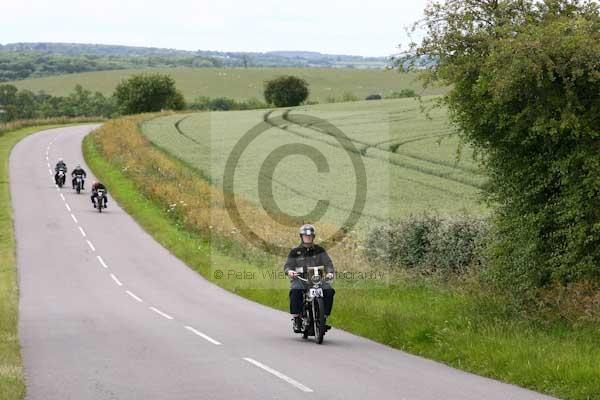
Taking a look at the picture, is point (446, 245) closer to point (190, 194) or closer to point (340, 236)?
point (340, 236)

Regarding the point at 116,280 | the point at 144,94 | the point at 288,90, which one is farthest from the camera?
the point at 288,90

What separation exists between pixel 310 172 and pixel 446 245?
28.8m

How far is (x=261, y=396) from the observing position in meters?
10.9

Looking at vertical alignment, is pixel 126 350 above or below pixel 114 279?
above

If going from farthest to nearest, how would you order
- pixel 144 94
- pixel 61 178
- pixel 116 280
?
pixel 144 94, pixel 61 178, pixel 116 280

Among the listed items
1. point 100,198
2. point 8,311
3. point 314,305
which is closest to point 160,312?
point 8,311

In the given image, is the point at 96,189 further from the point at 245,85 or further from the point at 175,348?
the point at 245,85

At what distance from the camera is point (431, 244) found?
22750 mm

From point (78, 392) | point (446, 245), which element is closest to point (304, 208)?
point (446, 245)

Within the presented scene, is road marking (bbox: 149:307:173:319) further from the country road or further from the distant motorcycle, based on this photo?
the distant motorcycle

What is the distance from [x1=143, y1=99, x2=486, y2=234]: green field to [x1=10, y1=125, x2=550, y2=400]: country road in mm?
6944

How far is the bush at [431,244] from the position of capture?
2162cm

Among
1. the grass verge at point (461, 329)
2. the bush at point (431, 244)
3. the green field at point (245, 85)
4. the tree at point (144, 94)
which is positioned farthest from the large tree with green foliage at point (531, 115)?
the green field at point (245, 85)

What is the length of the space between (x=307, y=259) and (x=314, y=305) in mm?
930
